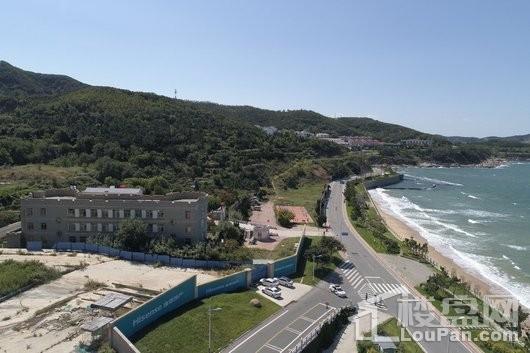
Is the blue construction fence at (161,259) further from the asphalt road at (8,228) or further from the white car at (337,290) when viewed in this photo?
the asphalt road at (8,228)

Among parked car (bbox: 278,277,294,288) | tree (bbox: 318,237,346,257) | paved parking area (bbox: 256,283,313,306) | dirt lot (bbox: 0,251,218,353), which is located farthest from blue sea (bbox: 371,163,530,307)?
dirt lot (bbox: 0,251,218,353)

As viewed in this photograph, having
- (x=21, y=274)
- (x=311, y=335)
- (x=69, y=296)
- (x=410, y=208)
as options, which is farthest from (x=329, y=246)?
(x=410, y=208)

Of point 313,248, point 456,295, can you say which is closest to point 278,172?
point 313,248

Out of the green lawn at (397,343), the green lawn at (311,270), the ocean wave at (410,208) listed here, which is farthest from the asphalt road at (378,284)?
the ocean wave at (410,208)

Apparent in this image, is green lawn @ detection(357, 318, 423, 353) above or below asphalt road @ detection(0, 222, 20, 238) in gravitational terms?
below

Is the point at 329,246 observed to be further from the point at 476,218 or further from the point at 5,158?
the point at 5,158

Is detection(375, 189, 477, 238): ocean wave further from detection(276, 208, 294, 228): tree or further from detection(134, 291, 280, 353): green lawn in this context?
detection(134, 291, 280, 353): green lawn
